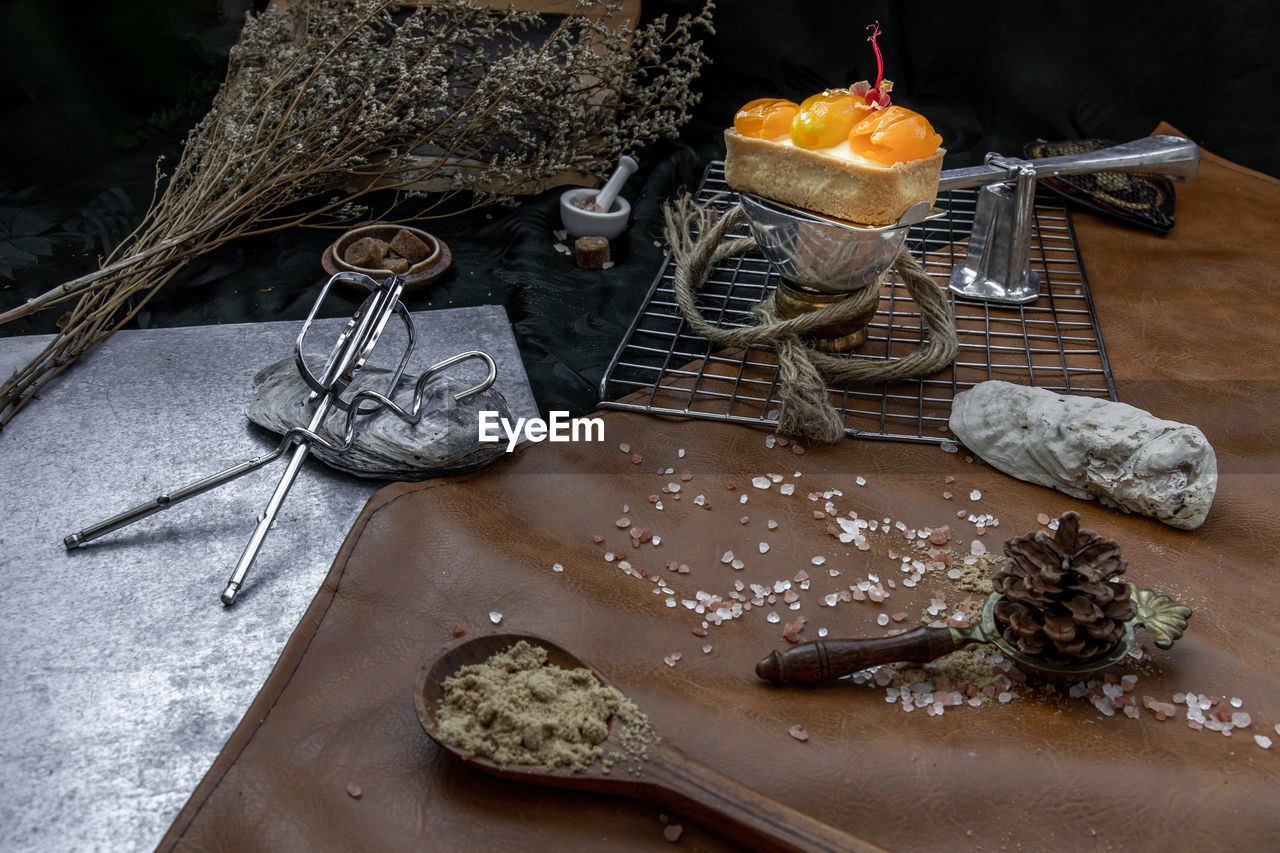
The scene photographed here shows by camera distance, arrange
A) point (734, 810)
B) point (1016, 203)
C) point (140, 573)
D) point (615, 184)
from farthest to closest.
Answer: point (615, 184), point (1016, 203), point (140, 573), point (734, 810)

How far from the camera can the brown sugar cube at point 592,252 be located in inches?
69.2

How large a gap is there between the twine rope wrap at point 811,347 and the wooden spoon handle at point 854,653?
41 cm

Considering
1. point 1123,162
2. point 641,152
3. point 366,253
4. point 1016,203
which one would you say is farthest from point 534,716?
point 641,152

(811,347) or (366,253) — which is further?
(366,253)

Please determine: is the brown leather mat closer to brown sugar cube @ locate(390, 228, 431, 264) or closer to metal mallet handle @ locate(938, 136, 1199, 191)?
metal mallet handle @ locate(938, 136, 1199, 191)

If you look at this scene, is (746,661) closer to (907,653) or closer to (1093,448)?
(907,653)

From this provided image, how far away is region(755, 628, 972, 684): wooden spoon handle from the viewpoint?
95 centimetres

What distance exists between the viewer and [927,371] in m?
1.43

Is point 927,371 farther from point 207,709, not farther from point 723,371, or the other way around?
point 207,709

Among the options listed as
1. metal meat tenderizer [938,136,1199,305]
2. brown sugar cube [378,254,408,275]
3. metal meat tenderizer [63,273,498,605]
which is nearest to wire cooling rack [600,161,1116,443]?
metal meat tenderizer [938,136,1199,305]

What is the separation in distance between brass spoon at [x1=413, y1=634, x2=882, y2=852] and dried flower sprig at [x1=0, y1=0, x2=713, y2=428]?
0.92m

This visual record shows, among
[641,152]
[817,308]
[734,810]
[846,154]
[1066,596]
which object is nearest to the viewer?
[734,810]

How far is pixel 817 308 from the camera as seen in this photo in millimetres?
1447
